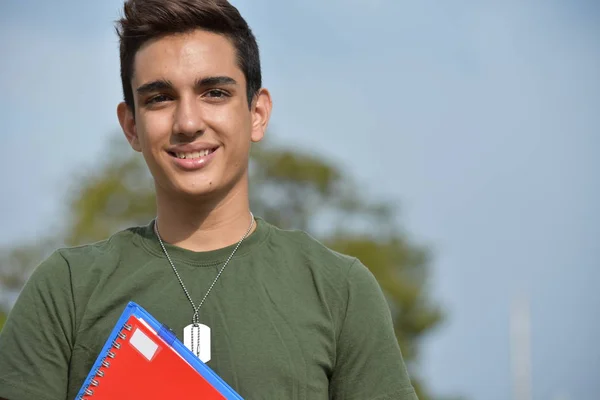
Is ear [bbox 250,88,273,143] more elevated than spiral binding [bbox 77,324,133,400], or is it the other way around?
ear [bbox 250,88,273,143]

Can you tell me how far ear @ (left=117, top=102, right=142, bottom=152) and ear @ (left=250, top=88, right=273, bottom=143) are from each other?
39cm

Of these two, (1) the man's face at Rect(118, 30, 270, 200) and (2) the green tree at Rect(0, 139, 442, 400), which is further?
(2) the green tree at Rect(0, 139, 442, 400)

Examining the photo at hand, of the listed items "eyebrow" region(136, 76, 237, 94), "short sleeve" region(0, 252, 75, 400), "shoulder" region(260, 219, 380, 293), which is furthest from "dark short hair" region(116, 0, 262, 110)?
"short sleeve" region(0, 252, 75, 400)

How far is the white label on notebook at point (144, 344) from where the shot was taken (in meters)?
3.46

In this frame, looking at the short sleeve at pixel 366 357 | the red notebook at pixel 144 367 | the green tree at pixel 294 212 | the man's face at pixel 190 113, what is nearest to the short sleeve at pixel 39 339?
the red notebook at pixel 144 367

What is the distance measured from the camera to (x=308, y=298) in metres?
3.65

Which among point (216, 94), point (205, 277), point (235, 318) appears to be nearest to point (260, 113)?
point (216, 94)

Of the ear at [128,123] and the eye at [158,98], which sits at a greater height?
the eye at [158,98]

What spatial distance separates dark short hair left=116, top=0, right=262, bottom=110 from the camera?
3.71 meters

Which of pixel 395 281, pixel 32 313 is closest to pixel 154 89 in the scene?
pixel 32 313

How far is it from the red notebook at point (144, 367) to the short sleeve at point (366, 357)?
0.41m

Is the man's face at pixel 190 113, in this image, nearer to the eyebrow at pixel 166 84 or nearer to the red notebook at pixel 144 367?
the eyebrow at pixel 166 84

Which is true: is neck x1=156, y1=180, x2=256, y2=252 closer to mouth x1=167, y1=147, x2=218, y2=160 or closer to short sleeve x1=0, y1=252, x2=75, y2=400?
Result: mouth x1=167, y1=147, x2=218, y2=160

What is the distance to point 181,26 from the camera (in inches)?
146
